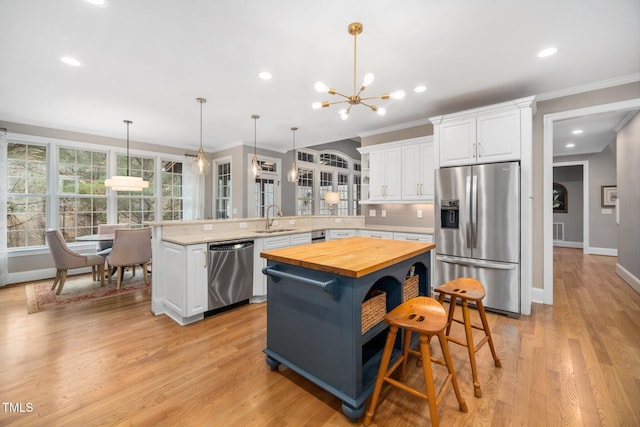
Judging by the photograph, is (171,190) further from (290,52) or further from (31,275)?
(290,52)

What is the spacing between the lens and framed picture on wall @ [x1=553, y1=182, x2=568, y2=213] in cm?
816

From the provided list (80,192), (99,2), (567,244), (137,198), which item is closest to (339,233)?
(99,2)

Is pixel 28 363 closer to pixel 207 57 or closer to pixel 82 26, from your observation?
pixel 82 26

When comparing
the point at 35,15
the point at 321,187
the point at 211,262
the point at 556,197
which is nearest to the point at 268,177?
the point at 321,187

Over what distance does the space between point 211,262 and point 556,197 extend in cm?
988

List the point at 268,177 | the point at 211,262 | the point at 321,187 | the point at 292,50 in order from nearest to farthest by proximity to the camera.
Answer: the point at 292,50 < the point at 211,262 < the point at 268,177 < the point at 321,187

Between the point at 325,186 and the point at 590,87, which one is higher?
the point at 590,87

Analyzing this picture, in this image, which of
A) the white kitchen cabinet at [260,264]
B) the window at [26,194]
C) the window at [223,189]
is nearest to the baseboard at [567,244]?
the white kitchen cabinet at [260,264]

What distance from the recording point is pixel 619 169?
15.6 ft

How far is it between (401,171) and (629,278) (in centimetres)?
384

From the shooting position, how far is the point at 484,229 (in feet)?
10.6

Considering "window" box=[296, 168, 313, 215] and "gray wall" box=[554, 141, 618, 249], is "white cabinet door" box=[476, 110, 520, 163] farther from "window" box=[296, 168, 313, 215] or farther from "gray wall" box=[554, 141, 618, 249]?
"gray wall" box=[554, 141, 618, 249]

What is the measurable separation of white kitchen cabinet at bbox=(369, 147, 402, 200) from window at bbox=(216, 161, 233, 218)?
3.46 metres

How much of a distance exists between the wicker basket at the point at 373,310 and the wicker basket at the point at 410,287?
238mm
